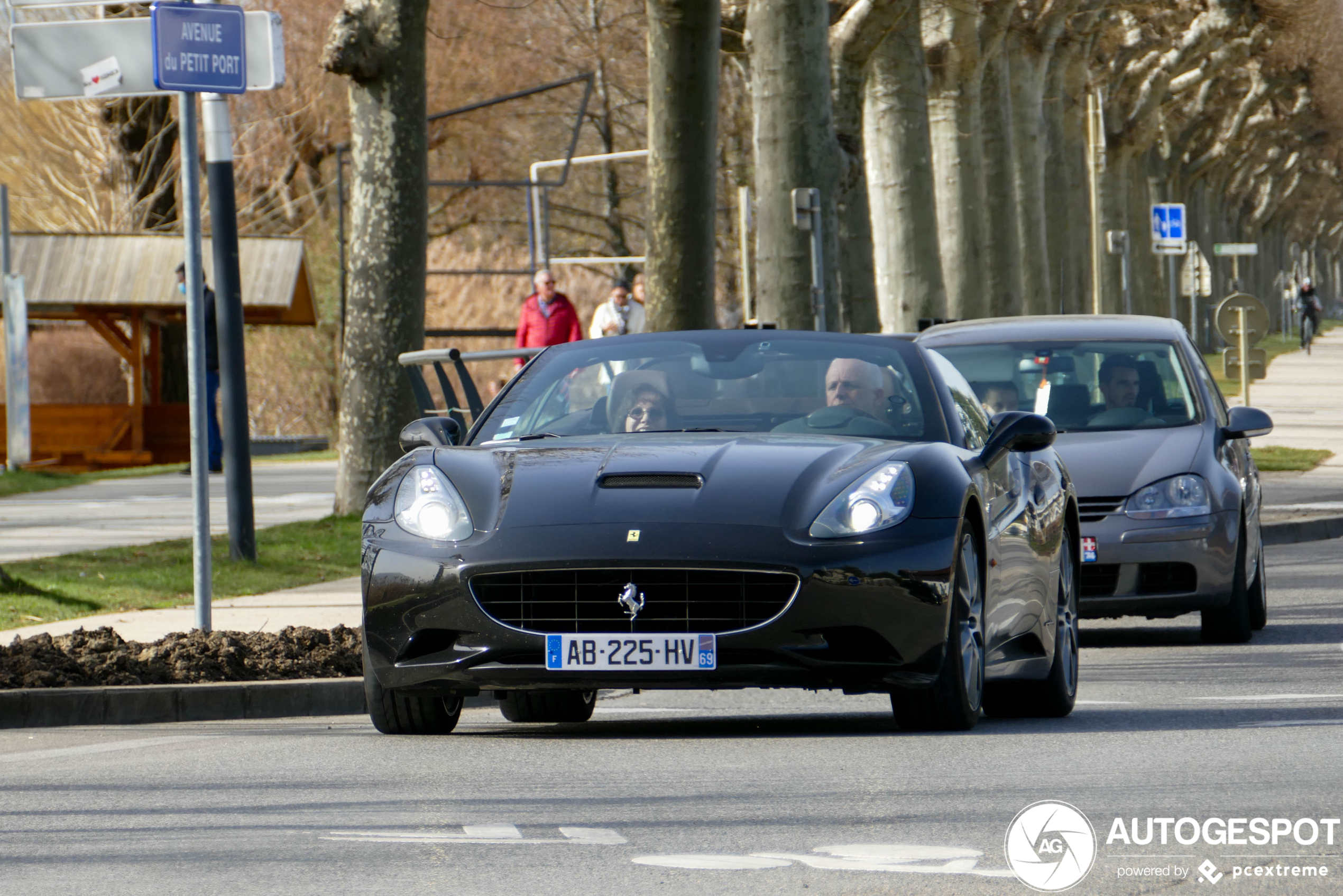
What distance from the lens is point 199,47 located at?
1023cm

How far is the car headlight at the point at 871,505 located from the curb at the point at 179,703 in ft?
9.62

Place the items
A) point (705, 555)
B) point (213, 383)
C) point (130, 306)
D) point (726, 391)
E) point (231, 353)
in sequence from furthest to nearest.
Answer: point (130, 306), point (213, 383), point (231, 353), point (726, 391), point (705, 555)

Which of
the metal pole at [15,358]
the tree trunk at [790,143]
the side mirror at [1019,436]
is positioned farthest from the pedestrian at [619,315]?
the side mirror at [1019,436]

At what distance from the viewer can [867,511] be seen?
7.28m

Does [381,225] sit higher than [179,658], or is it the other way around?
[381,225]

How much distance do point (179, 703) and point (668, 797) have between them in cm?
334

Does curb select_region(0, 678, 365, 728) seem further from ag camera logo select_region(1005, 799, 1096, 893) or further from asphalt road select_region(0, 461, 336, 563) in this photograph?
asphalt road select_region(0, 461, 336, 563)

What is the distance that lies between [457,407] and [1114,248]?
1025 inches

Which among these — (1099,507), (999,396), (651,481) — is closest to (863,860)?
(651,481)

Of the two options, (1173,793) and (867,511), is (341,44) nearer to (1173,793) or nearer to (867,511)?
(867,511)

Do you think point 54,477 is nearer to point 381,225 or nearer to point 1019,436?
point 381,225

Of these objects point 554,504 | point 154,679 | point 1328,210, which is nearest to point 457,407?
point 154,679

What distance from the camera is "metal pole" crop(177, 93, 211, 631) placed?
1016cm

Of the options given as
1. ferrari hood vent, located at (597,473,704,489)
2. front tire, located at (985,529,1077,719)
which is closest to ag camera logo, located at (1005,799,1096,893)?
ferrari hood vent, located at (597,473,704,489)
